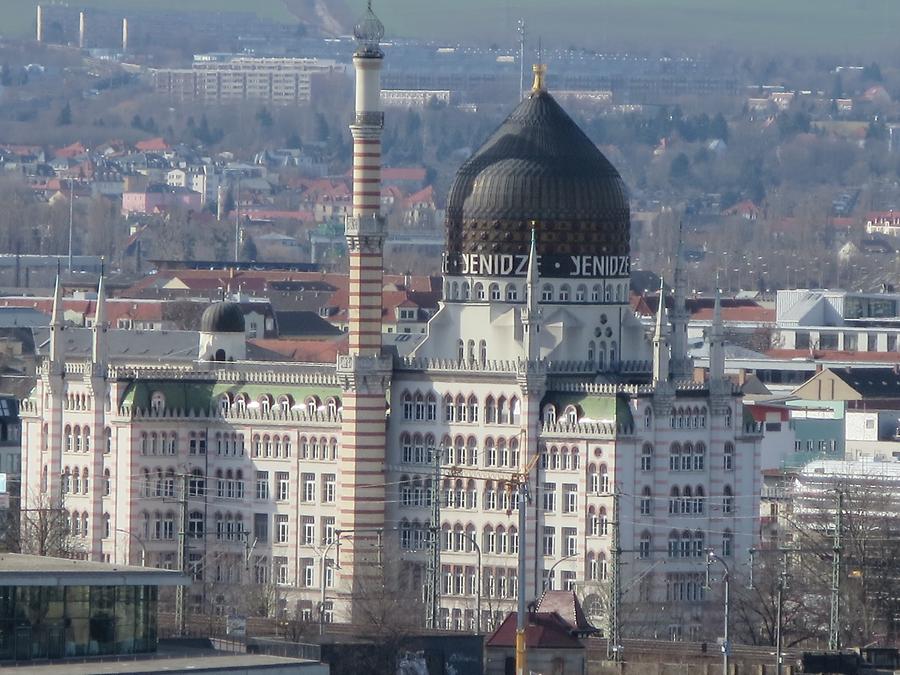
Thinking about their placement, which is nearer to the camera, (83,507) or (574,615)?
(574,615)

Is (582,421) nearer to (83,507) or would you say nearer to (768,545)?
(768,545)

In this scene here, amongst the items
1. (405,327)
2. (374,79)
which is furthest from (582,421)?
(405,327)

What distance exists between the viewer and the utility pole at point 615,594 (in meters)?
77.6

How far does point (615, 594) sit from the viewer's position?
264 ft

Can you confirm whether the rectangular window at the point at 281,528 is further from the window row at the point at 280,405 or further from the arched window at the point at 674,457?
the arched window at the point at 674,457

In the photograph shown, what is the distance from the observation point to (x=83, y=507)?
9412 cm

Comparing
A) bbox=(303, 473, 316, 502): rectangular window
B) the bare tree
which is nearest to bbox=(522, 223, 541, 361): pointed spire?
bbox=(303, 473, 316, 502): rectangular window

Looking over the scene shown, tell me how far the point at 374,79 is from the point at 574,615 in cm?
1724

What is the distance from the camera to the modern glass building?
60375 mm

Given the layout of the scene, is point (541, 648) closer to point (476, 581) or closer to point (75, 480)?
point (476, 581)

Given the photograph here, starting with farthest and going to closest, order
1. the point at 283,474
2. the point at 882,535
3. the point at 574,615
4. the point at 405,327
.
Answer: the point at 405,327 → the point at 283,474 → the point at 882,535 → the point at 574,615

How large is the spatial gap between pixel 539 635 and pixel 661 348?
54.3ft

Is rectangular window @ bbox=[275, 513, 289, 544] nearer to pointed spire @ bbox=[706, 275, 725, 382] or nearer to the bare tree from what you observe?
the bare tree

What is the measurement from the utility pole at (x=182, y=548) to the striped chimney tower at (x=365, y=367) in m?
2.77
